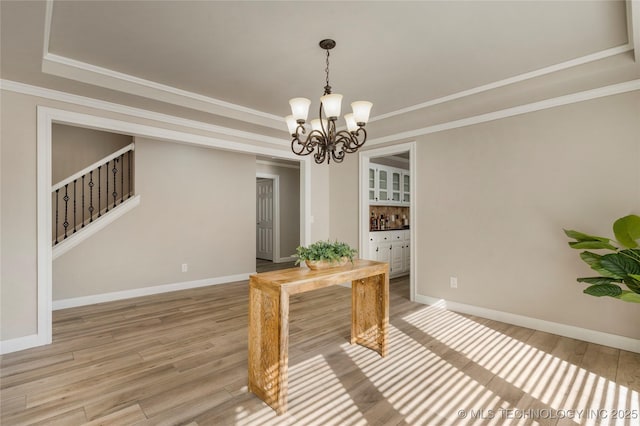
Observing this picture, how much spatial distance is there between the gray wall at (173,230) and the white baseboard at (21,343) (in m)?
1.41

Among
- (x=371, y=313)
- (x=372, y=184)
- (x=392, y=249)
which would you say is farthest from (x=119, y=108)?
(x=392, y=249)

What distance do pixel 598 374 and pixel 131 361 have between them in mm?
3786

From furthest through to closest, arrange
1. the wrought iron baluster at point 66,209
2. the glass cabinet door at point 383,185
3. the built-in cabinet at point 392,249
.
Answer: the glass cabinet door at point 383,185
the built-in cabinet at point 392,249
the wrought iron baluster at point 66,209

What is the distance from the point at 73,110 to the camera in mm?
3195

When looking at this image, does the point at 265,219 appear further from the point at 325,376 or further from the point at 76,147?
the point at 325,376

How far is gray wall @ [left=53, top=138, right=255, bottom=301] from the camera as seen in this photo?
448 centimetres

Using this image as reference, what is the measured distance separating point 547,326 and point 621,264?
1.16m

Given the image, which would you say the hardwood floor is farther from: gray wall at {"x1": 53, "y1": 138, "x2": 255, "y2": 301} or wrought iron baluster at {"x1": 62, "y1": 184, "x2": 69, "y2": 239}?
wrought iron baluster at {"x1": 62, "y1": 184, "x2": 69, "y2": 239}

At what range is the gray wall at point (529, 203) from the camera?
2.98 m

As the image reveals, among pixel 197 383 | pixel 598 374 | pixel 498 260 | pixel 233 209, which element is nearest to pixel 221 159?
pixel 233 209

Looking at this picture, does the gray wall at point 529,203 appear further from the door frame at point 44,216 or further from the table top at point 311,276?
the door frame at point 44,216

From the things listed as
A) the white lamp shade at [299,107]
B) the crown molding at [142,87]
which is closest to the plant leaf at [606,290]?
the white lamp shade at [299,107]

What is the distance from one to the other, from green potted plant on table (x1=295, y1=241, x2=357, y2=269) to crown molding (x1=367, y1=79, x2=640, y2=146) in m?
2.53

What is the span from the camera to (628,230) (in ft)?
8.27
